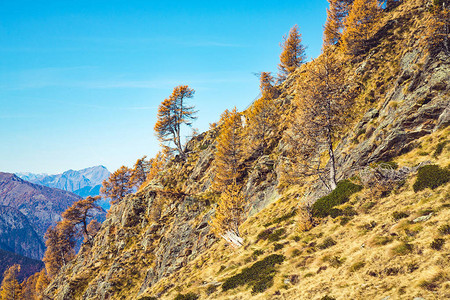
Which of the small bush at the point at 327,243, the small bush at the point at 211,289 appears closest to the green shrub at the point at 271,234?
the small bush at the point at 327,243

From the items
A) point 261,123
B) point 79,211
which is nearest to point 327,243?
point 261,123

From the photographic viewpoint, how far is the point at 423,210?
10.6 meters

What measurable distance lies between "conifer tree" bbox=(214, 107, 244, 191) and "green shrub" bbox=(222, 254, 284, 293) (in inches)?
788

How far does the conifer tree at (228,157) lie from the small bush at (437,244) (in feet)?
87.4

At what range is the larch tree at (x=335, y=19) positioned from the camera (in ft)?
154

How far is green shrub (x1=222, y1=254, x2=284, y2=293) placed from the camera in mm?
11812

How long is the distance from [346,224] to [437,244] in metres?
6.13

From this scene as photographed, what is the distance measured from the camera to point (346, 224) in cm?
1398

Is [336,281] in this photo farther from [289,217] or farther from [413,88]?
[413,88]

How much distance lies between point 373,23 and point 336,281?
132 feet

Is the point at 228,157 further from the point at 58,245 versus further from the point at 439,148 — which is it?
the point at 58,245

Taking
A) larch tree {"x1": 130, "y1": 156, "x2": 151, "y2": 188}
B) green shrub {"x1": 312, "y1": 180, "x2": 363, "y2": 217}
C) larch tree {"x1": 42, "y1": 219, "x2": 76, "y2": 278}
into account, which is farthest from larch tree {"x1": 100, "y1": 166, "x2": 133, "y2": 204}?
green shrub {"x1": 312, "y1": 180, "x2": 363, "y2": 217}

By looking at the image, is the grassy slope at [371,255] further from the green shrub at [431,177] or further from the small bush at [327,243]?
the green shrub at [431,177]

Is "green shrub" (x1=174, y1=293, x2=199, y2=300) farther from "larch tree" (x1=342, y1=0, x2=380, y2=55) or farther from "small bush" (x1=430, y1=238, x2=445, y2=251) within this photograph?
"larch tree" (x1=342, y1=0, x2=380, y2=55)
